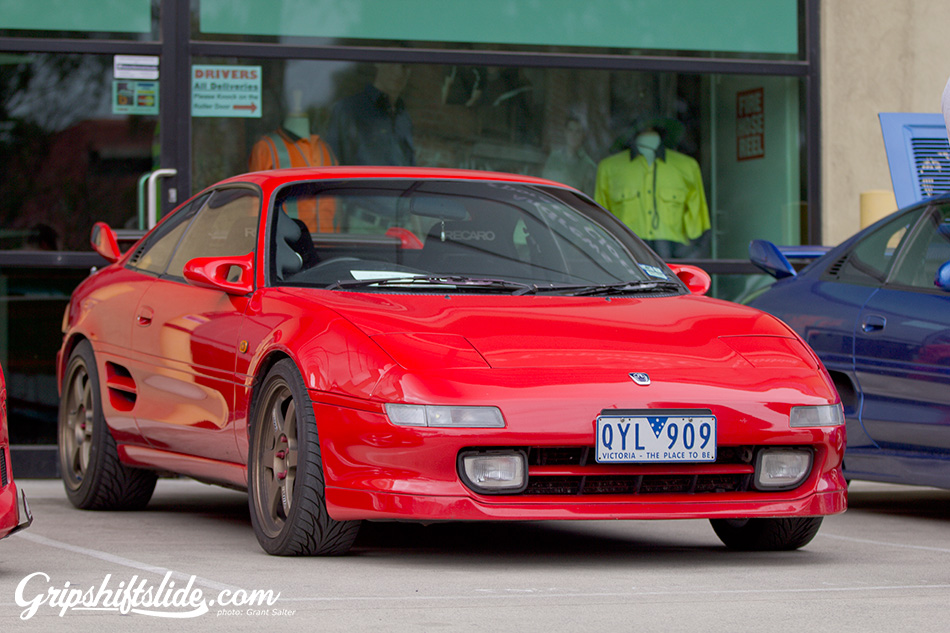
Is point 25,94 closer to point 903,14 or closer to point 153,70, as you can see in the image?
point 153,70

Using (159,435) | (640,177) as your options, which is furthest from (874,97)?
(159,435)

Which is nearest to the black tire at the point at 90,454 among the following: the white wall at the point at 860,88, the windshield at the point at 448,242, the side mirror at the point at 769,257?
the windshield at the point at 448,242

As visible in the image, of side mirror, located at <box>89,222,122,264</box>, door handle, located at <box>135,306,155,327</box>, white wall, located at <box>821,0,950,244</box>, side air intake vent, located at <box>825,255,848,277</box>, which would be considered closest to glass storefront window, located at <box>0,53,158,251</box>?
side mirror, located at <box>89,222,122,264</box>

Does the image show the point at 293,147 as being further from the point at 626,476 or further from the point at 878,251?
the point at 626,476

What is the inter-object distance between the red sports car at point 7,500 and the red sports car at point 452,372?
31.2 inches

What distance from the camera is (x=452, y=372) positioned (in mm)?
4613

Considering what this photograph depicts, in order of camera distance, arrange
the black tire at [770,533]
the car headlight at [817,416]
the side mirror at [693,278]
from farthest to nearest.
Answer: the side mirror at [693,278] < the black tire at [770,533] < the car headlight at [817,416]

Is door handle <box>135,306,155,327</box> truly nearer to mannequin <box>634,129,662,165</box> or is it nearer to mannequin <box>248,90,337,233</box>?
mannequin <box>248,90,337,233</box>

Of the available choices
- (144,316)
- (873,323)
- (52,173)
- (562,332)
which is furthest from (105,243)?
(873,323)

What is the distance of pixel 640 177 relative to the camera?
1054cm

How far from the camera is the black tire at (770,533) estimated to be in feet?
17.3

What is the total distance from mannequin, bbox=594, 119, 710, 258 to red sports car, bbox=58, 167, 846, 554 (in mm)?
4183

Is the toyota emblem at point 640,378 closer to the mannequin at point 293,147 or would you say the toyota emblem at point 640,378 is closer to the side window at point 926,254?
the side window at point 926,254

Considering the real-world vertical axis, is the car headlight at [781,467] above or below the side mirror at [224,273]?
below
